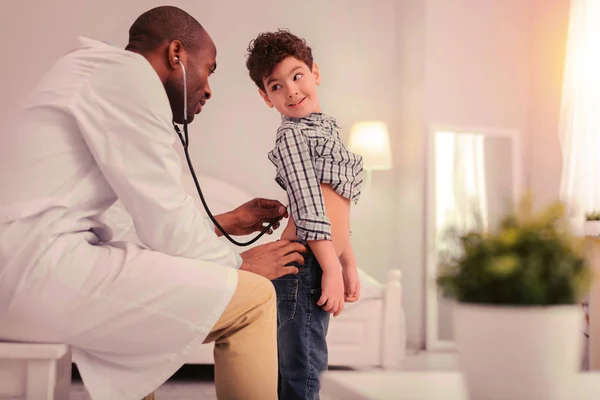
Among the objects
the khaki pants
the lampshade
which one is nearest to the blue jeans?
the khaki pants

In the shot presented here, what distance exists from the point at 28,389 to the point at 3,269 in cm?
20

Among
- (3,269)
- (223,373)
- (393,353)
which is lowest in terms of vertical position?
(393,353)

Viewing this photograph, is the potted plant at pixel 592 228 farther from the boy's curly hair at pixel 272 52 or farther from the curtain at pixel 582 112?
the boy's curly hair at pixel 272 52

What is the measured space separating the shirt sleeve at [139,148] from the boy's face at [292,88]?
14.8 inches

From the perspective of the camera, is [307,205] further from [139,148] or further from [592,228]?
[592,228]

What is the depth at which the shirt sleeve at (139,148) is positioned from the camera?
45.2 inches

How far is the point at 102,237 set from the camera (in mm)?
1257

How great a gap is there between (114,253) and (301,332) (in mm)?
423

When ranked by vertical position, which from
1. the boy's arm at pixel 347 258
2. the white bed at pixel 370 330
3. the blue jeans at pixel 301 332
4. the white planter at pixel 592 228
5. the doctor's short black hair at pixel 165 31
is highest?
the doctor's short black hair at pixel 165 31

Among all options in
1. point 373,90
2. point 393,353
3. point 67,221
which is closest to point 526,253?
point 67,221

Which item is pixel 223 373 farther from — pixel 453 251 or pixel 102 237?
pixel 453 251

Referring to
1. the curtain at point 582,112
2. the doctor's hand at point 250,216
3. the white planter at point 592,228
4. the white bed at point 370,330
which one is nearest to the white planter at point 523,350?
the doctor's hand at point 250,216

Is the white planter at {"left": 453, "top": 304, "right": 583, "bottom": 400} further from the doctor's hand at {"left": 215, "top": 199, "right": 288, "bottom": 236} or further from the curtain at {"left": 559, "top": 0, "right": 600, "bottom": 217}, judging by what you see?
the curtain at {"left": 559, "top": 0, "right": 600, "bottom": 217}

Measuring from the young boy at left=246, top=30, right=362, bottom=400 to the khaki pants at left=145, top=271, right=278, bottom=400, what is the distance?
15 centimetres
